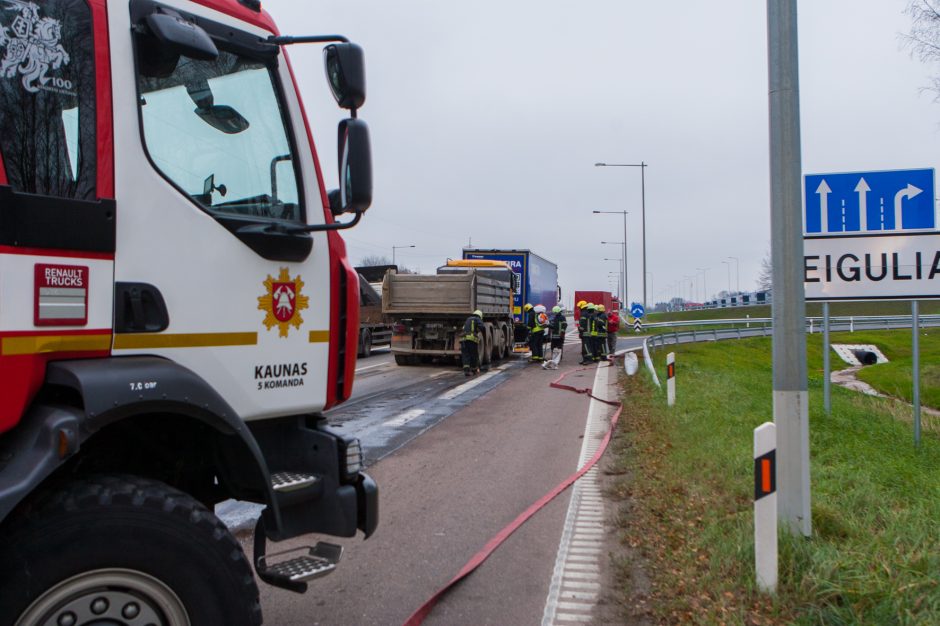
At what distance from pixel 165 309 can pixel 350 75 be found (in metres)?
1.24

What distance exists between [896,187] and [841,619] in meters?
4.66

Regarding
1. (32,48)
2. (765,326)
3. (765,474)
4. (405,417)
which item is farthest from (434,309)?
(765,326)

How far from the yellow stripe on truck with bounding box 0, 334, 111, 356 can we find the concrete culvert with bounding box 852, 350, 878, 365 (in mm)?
35166

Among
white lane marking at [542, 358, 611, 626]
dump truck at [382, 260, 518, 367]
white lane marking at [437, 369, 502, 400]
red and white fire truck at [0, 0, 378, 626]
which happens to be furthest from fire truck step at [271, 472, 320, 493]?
dump truck at [382, 260, 518, 367]

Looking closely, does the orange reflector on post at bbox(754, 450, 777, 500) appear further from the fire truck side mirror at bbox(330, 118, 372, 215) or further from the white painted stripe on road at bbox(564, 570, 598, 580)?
the fire truck side mirror at bbox(330, 118, 372, 215)

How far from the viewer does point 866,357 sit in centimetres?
3294

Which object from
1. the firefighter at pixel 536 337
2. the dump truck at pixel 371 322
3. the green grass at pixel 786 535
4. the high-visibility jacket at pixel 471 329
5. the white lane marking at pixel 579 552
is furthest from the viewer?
the dump truck at pixel 371 322

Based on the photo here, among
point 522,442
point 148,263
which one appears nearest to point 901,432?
point 522,442

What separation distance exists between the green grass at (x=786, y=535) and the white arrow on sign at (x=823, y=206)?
2.11m

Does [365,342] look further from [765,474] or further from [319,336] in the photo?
[319,336]

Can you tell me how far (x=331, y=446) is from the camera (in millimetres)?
3471

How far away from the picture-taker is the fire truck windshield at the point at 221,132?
2965 mm

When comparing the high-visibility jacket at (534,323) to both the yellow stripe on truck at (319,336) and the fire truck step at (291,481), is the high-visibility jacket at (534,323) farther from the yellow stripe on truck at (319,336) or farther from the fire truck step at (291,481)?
the fire truck step at (291,481)

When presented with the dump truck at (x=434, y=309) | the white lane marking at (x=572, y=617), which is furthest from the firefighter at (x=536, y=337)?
the white lane marking at (x=572, y=617)
